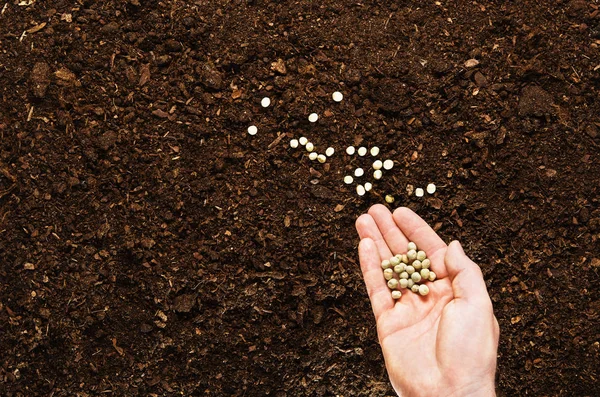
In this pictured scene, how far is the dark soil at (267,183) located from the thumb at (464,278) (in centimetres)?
51

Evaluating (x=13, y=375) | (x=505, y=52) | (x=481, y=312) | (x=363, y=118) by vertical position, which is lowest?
(x=13, y=375)

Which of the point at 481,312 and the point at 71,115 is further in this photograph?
the point at 71,115

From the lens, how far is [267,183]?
3025 millimetres

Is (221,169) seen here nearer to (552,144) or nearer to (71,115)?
(71,115)

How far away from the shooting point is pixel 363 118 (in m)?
3.05

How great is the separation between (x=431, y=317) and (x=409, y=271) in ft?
0.69

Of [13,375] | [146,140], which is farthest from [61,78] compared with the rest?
[13,375]

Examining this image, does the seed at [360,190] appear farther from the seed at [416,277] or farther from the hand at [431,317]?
the seed at [416,277]

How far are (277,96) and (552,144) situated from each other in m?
1.34

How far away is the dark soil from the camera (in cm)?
298

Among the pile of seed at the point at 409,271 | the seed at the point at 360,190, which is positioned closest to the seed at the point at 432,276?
the pile of seed at the point at 409,271

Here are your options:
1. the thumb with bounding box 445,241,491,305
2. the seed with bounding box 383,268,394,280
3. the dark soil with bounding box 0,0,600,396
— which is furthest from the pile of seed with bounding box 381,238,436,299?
the dark soil with bounding box 0,0,600,396

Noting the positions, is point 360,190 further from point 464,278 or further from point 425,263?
point 464,278

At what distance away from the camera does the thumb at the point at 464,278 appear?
2.43m
